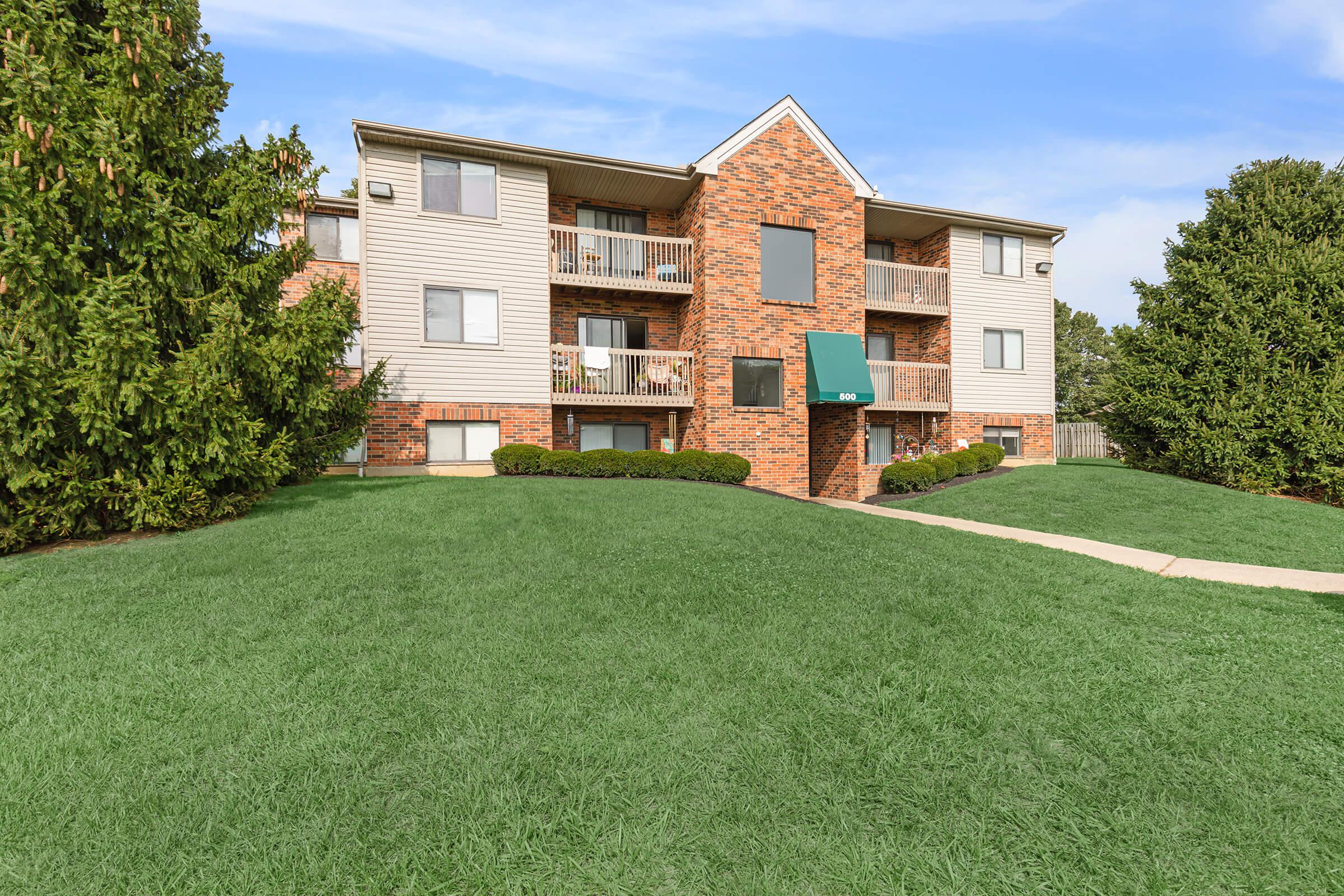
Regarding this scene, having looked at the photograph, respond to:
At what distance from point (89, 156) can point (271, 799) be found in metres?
8.72

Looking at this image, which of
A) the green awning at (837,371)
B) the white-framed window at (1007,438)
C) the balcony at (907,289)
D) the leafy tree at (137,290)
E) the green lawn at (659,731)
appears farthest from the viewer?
the white-framed window at (1007,438)

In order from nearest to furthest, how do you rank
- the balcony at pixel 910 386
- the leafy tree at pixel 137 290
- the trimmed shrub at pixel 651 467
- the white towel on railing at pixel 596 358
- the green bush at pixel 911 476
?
the leafy tree at pixel 137 290 → the trimmed shrub at pixel 651 467 → the white towel on railing at pixel 596 358 → the green bush at pixel 911 476 → the balcony at pixel 910 386

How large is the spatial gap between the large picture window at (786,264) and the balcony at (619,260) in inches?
85.1

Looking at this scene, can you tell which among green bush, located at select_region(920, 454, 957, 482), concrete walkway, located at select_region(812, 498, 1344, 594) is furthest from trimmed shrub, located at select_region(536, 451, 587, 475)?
green bush, located at select_region(920, 454, 957, 482)

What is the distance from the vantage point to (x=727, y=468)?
14.3 metres

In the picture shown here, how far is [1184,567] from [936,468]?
9.14m

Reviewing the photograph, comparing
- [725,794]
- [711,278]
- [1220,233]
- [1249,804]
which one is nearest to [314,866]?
[725,794]

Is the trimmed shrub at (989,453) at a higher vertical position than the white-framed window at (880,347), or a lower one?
lower

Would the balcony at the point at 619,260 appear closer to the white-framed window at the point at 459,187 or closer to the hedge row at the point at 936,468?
the white-framed window at the point at 459,187

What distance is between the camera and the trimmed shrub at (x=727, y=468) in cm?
1422

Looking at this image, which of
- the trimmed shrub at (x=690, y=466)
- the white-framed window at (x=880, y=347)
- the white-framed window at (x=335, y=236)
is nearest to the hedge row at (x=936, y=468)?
the white-framed window at (x=880, y=347)

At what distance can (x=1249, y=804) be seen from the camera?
267 cm

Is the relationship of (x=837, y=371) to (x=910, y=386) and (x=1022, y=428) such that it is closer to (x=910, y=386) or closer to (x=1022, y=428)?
(x=910, y=386)

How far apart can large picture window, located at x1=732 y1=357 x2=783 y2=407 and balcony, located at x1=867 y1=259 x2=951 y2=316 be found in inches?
178
